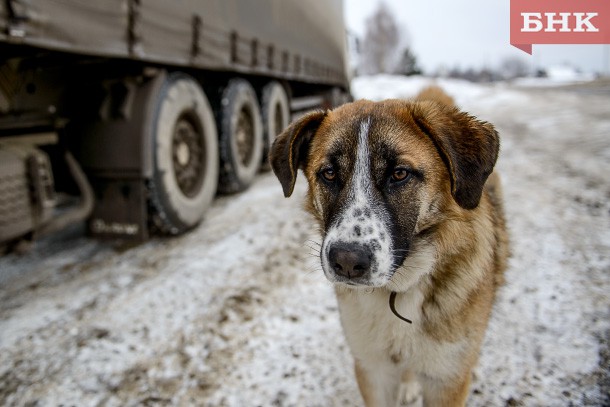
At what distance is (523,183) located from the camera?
5535 millimetres

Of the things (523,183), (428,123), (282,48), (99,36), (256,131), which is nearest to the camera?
(428,123)

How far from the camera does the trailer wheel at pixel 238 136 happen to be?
539 centimetres

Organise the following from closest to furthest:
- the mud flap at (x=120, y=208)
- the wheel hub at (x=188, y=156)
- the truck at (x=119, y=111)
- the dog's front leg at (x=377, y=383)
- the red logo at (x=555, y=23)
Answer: the dog's front leg at (x=377, y=383)
the truck at (x=119, y=111)
the red logo at (x=555, y=23)
the mud flap at (x=120, y=208)
the wheel hub at (x=188, y=156)

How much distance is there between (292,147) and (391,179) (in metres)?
0.58

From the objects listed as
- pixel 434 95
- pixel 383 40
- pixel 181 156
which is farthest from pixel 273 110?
pixel 383 40

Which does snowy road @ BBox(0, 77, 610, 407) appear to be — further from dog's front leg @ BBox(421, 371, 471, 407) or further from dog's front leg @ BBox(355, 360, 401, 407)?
dog's front leg @ BBox(421, 371, 471, 407)

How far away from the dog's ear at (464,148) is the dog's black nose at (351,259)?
1.74ft

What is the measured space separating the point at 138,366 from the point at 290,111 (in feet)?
19.2

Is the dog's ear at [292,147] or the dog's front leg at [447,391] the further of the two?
the dog's ear at [292,147]

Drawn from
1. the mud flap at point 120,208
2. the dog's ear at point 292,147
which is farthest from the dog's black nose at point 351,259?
the mud flap at point 120,208

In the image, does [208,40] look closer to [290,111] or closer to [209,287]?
[209,287]

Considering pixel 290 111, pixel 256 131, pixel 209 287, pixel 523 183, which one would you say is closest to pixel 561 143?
pixel 523 183

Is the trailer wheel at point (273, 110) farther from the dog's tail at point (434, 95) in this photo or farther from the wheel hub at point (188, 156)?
the dog's tail at point (434, 95)

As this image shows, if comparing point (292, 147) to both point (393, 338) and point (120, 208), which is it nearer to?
point (393, 338)
